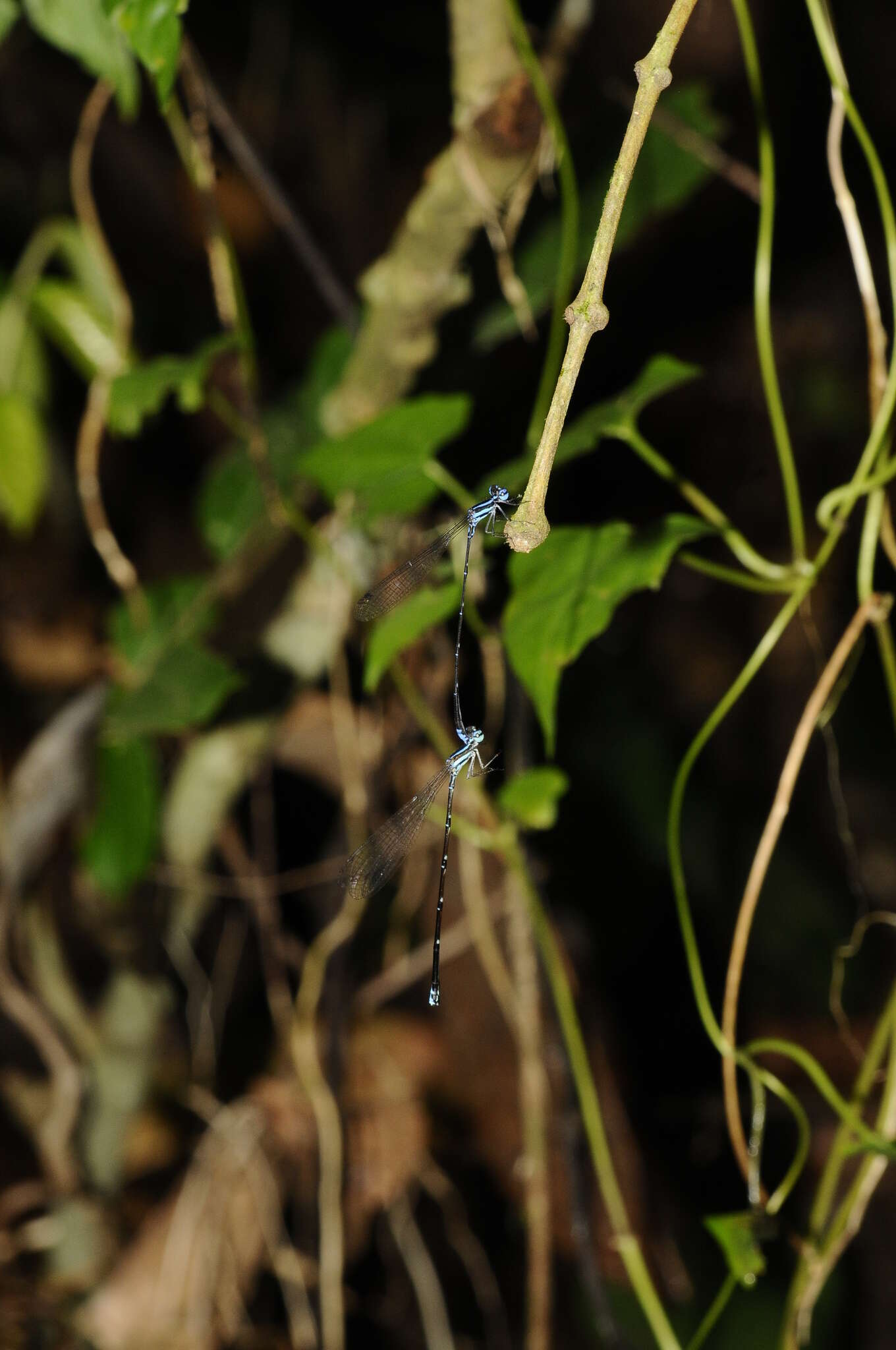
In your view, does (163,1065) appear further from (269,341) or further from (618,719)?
(269,341)

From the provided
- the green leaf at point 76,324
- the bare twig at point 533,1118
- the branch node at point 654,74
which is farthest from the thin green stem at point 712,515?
the green leaf at point 76,324

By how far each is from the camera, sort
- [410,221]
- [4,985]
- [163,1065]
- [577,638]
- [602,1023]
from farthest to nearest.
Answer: [602,1023]
[163,1065]
[4,985]
[410,221]
[577,638]

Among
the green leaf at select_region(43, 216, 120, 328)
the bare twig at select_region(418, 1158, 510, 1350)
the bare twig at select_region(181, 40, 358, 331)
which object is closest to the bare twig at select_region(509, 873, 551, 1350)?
the bare twig at select_region(418, 1158, 510, 1350)

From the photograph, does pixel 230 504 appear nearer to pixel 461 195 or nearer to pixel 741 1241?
Answer: pixel 461 195

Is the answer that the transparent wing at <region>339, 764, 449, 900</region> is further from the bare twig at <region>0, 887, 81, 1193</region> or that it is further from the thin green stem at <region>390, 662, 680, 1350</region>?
the bare twig at <region>0, 887, 81, 1193</region>

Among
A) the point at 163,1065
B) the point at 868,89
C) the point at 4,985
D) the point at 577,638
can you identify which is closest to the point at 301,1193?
the point at 163,1065

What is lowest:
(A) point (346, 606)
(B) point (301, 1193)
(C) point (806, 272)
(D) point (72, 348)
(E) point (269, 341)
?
(B) point (301, 1193)
